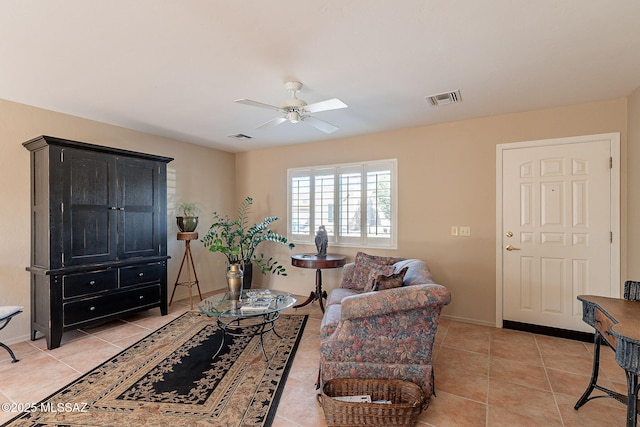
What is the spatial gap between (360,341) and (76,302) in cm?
308

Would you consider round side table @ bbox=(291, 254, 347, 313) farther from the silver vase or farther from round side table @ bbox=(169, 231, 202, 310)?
round side table @ bbox=(169, 231, 202, 310)

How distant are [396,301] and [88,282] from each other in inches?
131

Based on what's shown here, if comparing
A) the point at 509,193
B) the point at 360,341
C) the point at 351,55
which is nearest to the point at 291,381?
the point at 360,341

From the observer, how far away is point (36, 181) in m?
3.23

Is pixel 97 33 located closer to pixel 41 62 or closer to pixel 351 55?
pixel 41 62

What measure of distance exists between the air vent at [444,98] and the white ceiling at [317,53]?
7cm

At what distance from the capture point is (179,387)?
233 centimetres

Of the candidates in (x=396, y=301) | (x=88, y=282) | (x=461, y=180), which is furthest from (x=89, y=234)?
(x=461, y=180)

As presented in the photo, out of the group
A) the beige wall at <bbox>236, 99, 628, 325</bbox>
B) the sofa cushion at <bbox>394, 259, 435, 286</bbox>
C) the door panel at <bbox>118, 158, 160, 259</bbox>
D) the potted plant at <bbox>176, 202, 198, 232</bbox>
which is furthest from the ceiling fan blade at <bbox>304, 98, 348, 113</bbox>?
the potted plant at <bbox>176, 202, 198, 232</bbox>

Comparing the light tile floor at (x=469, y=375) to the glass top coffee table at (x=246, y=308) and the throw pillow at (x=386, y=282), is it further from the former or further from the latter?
the throw pillow at (x=386, y=282)

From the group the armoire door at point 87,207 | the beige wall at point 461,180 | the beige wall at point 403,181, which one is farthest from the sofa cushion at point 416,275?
the armoire door at point 87,207

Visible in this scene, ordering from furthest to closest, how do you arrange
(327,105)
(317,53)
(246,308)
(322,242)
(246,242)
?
(246,242), (322,242), (246,308), (327,105), (317,53)

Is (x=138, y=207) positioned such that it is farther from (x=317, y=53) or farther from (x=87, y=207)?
(x=317, y=53)

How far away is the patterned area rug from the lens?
1978mm
